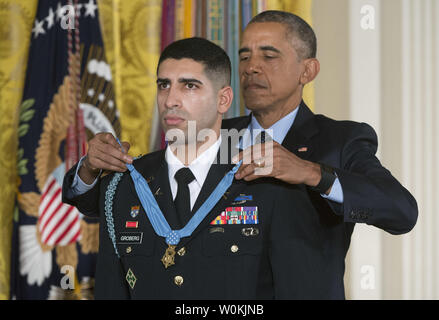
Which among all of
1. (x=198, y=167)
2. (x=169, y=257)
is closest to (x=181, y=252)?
(x=169, y=257)

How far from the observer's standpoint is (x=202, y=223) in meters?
1.81

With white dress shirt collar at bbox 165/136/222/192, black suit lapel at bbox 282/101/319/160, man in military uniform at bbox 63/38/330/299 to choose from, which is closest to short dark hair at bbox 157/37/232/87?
man in military uniform at bbox 63/38/330/299

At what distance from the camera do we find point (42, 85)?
10.8 ft

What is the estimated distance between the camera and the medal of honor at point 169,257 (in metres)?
1.79

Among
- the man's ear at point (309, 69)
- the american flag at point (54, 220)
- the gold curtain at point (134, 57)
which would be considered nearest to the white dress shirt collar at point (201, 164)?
the man's ear at point (309, 69)

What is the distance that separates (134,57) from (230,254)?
1.81 m

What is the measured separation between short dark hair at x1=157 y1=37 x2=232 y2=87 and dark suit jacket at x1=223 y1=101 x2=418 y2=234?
0.46 meters

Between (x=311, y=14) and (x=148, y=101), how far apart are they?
105 cm

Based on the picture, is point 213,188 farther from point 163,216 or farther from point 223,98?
point 223,98

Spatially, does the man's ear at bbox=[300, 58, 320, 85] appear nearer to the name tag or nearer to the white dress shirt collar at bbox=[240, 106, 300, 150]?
the white dress shirt collar at bbox=[240, 106, 300, 150]

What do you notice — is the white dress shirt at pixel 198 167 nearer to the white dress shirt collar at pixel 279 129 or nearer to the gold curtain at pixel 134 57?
the white dress shirt collar at pixel 279 129

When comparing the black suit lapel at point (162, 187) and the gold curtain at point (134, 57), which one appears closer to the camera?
the black suit lapel at point (162, 187)

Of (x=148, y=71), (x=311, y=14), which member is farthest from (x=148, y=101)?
(x=311, y=14)

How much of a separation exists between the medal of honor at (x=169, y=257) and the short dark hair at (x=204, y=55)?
52 cm
